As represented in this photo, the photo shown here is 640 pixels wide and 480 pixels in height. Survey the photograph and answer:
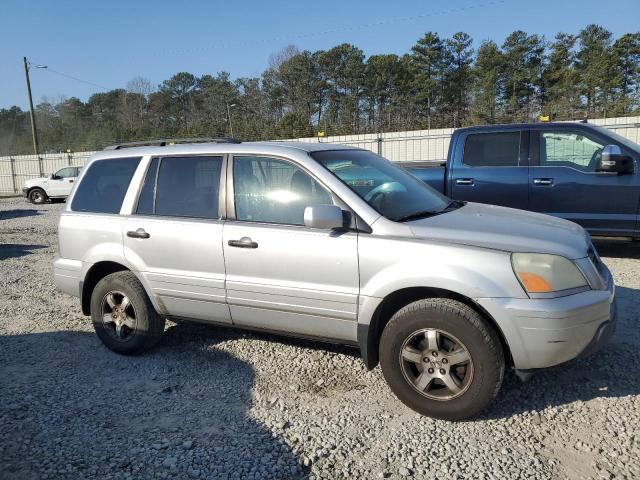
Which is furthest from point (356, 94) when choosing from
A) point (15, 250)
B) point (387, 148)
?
point (15, 250)

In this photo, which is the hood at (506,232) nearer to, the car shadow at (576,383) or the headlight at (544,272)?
the headlight at (544,272)

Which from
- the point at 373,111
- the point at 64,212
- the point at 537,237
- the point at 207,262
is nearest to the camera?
the point at 537,237

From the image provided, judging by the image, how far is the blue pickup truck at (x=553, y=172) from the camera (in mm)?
6895

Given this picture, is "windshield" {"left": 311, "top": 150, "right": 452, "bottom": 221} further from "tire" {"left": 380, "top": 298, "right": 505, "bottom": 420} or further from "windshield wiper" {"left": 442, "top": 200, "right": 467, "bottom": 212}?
"tire" {"left": 380, "top": 298, "right": 505, "bottom": 420}

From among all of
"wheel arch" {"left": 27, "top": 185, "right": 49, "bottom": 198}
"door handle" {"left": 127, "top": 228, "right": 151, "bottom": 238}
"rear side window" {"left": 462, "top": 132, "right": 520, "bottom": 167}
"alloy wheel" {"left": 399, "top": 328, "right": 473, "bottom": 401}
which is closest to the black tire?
"door handle" {"left": 127, "top": 228, "right": 151, "bottom": 238}

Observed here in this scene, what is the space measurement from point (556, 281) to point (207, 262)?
245 centimetres

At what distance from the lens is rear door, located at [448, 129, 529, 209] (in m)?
7.45

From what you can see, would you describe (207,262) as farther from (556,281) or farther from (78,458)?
(556,281)

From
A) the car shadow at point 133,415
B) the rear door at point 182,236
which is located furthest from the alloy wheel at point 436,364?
the rear door at point 182,236

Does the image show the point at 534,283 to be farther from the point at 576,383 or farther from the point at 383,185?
the point at 383,185

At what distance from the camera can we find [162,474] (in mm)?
2822

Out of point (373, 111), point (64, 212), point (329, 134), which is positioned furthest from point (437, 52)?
point (64, 212)

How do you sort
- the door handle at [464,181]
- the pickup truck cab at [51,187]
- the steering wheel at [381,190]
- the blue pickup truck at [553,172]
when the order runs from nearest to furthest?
1. the steering wheel at [381,190]
2. the blue pickup truck at [553,172]
3. the door handle at [464,181]
4. the pickup truck cab at [51,187]

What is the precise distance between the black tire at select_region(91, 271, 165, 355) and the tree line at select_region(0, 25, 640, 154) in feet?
90.7
